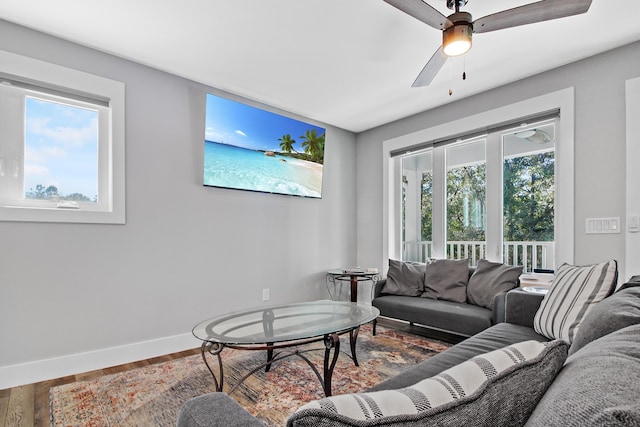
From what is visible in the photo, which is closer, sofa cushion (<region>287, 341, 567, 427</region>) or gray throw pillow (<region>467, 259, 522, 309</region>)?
sofa cushion (<region>287, 341, 567, 427</region>)

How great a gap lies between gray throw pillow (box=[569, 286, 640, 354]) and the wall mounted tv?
296 centimetres

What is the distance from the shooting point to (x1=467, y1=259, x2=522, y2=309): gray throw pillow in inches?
112

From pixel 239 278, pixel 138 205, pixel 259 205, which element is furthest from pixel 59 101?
pixel 239 278

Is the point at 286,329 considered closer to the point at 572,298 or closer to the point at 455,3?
the point at 572,298

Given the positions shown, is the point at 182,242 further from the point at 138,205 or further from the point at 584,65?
the point at 584,65

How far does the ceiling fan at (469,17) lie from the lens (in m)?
1.68

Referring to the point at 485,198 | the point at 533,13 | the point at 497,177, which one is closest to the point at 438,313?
the point at 485,198

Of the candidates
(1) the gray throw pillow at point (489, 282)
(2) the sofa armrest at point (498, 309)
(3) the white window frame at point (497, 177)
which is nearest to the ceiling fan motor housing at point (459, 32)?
(3) the white window frame at point (497, 177)

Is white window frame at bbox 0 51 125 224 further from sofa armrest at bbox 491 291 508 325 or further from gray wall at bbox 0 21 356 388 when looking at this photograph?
sofa armrest at bbox 491 291 508 325

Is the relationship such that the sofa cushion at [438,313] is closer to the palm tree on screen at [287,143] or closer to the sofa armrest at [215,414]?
the palm tree on screen at [287,143]

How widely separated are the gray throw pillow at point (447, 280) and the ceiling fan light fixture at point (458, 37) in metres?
2.03

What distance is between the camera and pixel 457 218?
12.3 ft

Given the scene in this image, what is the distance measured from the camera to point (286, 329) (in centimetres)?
204

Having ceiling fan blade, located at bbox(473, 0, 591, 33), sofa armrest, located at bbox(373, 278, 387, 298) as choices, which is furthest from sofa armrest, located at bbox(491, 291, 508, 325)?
ceiling fan blade, located at bbox(473, 0, 591, 33)
